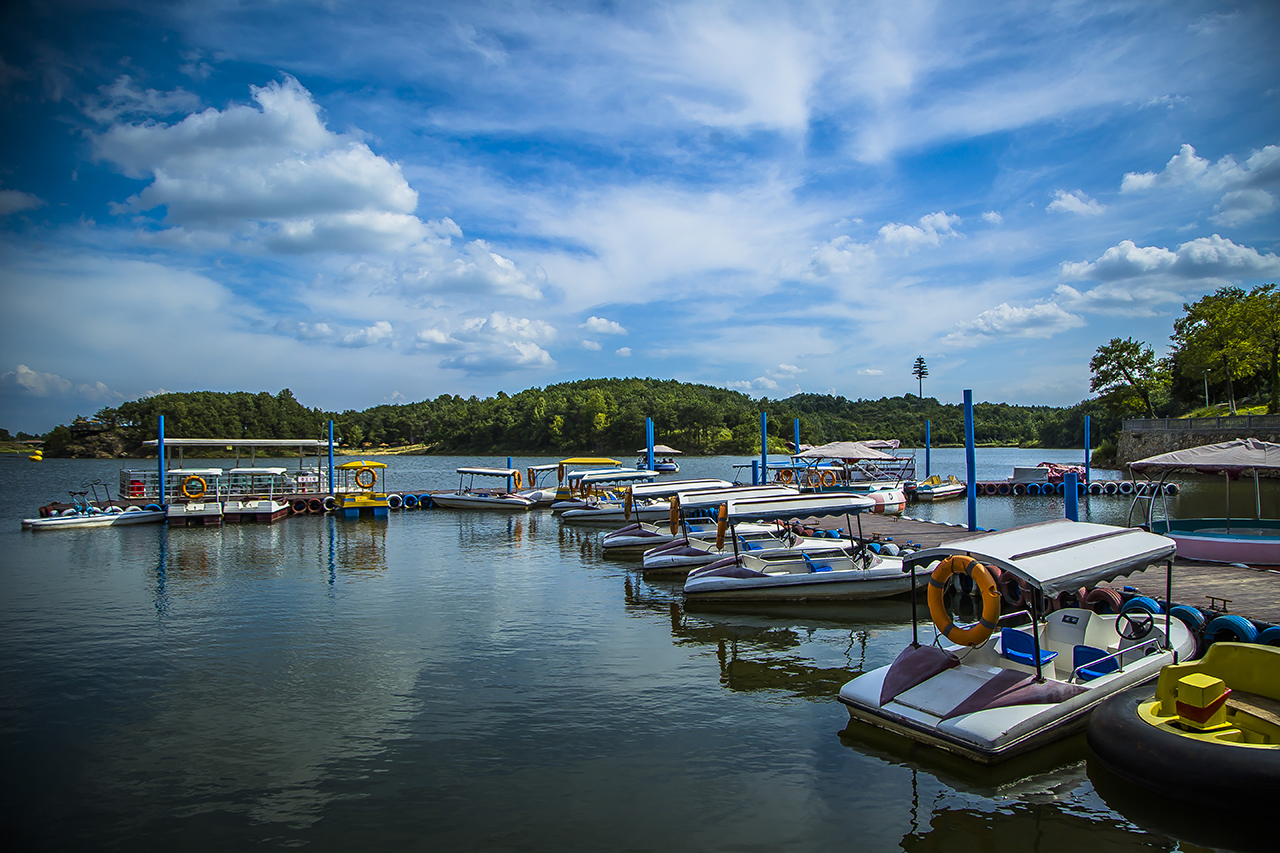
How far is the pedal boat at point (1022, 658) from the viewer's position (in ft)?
26.3

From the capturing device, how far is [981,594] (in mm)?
8047

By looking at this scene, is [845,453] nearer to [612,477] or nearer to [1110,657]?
[612,477]

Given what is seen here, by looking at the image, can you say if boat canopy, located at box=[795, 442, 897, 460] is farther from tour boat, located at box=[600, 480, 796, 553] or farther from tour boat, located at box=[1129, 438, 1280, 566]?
tour boat, located at box=[1129, 438, 1280, 566]

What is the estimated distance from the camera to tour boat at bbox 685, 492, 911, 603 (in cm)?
1628

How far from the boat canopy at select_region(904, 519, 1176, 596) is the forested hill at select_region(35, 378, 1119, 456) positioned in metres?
96.8

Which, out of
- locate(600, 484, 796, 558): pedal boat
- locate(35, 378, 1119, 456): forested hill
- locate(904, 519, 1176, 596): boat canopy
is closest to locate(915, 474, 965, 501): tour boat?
locate(600, 484, 796, 558): pedal boat

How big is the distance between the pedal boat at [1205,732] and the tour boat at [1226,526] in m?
7.72

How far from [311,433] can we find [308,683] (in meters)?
129

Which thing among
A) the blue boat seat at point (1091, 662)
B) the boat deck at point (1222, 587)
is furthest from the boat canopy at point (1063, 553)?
the boat deck at point (1222, 587)

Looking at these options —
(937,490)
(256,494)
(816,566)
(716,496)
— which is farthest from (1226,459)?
(256,494)

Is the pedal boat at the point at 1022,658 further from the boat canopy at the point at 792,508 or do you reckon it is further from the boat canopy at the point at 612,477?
the boat canopy at the point at 612,477

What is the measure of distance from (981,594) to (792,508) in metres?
8.75

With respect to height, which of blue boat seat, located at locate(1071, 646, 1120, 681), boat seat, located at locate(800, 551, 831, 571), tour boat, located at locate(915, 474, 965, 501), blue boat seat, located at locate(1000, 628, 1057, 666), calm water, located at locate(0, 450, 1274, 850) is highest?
blue boat seat, located at locate(1000, 628, 1057, 666)

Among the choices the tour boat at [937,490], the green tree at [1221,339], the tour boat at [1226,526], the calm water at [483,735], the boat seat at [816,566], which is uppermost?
the green tree at [1221,339]
